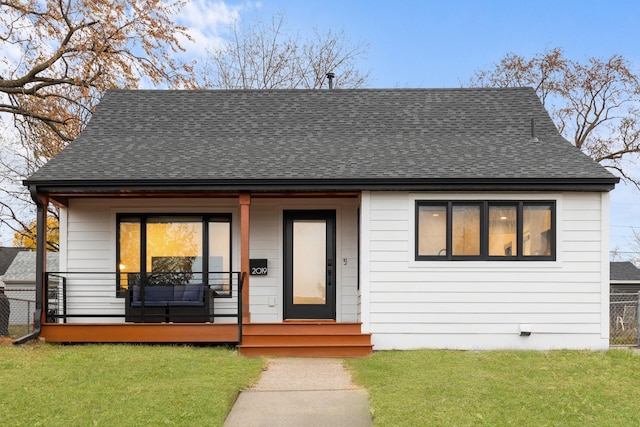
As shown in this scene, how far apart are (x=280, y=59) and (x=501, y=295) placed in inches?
714

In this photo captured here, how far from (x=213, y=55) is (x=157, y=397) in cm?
2215

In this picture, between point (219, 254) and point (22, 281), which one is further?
point (22, 281)

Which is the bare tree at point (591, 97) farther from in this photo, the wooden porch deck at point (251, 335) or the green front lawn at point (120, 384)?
the green front lawn at point (120, 384)

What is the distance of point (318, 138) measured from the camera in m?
10.7

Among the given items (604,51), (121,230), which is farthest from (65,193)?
(604,51)

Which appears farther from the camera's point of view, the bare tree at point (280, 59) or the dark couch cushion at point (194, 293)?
the bare tree at point (280, 59)

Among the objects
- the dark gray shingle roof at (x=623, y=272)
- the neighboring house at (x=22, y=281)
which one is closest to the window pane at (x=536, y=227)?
the dark gray shingle roof at (x=623, y=272)

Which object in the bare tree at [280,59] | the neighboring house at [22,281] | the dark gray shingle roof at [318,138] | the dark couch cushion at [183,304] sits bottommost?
the neighboring house at [22,281]

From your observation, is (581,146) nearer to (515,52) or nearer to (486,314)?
(515,52)

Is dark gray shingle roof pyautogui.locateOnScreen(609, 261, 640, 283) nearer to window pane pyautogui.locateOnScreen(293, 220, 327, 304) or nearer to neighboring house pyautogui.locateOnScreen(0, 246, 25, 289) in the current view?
window pane pyautogui.locateOnScreen(293, 220, 327, 304)

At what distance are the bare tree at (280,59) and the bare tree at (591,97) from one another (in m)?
6.67

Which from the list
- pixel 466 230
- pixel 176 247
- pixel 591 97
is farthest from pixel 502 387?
pixel 591 97

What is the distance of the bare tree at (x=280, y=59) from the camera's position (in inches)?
977

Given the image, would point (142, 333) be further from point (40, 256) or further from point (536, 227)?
point (536, 227)
